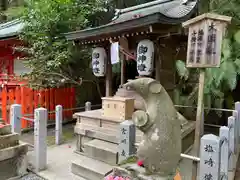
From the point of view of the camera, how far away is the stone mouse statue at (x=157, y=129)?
2.37 m

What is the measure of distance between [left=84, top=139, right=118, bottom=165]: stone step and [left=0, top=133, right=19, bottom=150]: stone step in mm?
1470

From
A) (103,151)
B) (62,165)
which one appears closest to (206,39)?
(103,151)

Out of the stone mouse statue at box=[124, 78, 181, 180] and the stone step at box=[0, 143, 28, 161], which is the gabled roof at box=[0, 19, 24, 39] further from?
the stone mouse statue at box=[124, 78, 181, 180]

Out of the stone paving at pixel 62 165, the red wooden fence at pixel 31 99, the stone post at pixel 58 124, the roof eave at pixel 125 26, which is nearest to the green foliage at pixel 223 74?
the roof eave at pixel 125 26

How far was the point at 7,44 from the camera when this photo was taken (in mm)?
11117

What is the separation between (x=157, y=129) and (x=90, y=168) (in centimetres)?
250

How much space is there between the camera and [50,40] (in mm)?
8008

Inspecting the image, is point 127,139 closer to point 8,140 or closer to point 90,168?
point 90,168

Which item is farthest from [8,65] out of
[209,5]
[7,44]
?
[209,5]

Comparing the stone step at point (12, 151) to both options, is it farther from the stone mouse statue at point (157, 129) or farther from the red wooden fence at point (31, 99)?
the stone mouse statue at point (157, 129)

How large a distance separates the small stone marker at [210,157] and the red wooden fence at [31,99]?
5584mm

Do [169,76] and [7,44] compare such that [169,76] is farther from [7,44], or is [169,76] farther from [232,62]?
[7,44]

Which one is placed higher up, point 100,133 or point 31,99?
point 31,99

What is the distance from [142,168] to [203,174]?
67 centimetres
